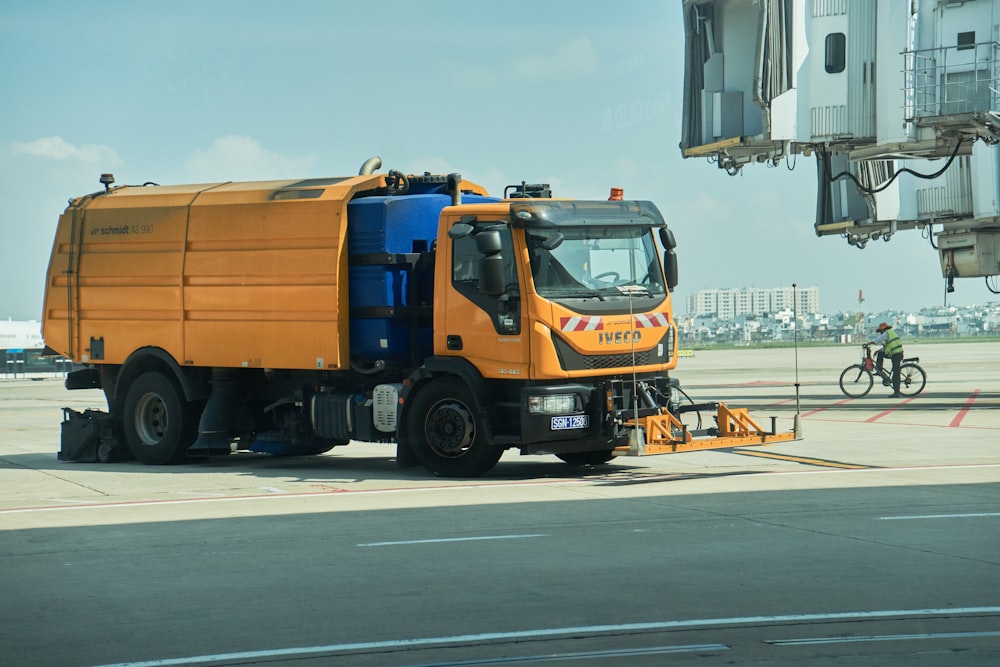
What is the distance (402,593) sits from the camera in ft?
26.5

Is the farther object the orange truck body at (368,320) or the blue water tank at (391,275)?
the blue water tank at (391,275)

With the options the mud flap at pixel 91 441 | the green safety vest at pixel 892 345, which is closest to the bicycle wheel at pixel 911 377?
the green safety vest at pixel 892 345

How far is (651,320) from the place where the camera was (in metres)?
15.2

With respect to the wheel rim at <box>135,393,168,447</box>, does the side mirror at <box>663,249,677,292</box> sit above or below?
above

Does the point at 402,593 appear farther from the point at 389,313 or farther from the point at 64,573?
the point at 389,313

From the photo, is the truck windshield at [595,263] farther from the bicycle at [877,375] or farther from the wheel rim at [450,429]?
the bicycle at [877,375]

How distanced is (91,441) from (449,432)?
6.05m

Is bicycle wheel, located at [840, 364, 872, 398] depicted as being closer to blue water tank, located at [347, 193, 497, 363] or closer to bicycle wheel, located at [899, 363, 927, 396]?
bicycle wheel, located at [899, 363, 927, 396]

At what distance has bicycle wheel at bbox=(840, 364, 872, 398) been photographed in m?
31.6

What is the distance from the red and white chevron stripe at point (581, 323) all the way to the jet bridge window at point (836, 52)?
1351 cm

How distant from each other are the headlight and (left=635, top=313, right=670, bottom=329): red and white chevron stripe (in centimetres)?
124

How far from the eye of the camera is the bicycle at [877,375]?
3166cm

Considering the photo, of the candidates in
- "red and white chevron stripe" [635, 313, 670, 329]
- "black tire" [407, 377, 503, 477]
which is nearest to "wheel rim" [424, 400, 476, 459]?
"black tire" [407, 377, 503, 477]

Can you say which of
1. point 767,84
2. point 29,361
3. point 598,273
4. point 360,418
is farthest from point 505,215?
point 29,361
